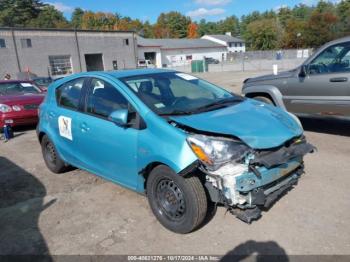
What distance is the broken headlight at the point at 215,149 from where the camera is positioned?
126 inches

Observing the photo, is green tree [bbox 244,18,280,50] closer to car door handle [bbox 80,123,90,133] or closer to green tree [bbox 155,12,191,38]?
green tree [bbox 155,12,191,38]

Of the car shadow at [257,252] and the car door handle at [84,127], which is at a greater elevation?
the car door handle at [84,127]

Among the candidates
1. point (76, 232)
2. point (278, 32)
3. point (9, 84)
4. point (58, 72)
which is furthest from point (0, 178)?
point (278, 32)

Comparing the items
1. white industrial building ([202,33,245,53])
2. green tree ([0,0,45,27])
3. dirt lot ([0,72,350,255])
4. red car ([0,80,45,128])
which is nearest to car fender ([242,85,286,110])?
dirt lot ([0,72,350,255])

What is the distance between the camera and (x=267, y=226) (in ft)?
11.9

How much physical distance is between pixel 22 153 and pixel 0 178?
1540mm

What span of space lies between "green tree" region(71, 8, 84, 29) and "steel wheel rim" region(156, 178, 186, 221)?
4346 inches

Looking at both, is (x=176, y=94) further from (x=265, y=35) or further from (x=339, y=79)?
(x=265, y=35)

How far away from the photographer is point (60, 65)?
42750 millimetres

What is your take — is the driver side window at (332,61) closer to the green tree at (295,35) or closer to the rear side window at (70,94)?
the rear side window at (70,94)

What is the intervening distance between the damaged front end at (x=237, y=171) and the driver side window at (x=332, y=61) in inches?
145

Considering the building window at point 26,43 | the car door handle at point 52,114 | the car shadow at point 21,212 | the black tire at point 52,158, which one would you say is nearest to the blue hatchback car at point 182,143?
the car door handle at point 52,114

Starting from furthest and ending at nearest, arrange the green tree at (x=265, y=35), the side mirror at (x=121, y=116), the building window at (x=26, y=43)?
the green tree at (x=265, y=35) → the building window at (x=26, y=43) → the side mirror at (x=121, y=116)

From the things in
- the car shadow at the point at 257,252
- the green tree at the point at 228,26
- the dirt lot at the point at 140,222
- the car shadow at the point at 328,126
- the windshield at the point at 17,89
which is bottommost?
the car shadow at the point at 257,252
